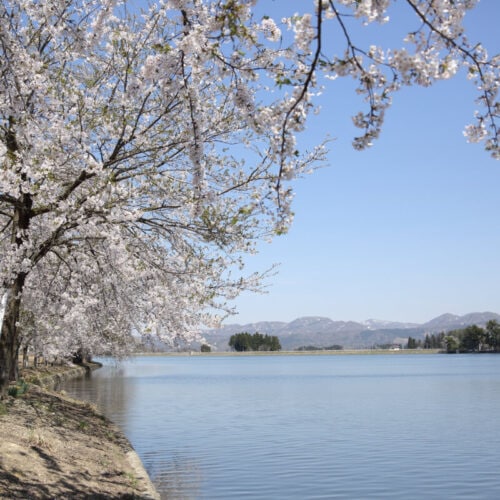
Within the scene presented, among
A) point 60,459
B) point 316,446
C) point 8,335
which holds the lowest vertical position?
point 316,446

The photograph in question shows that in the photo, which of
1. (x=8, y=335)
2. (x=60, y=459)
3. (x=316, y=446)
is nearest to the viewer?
(x=60, y=459)

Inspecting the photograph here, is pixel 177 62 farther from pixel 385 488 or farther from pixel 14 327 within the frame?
pixel 385 488

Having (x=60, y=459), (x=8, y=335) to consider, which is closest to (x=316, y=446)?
(x=8, y=335)

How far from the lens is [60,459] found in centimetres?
1320

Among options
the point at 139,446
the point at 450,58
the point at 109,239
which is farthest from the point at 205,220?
the point at 139,446

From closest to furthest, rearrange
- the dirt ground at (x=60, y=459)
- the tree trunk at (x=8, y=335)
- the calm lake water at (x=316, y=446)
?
the dirt ground at (x=60, y=459) < the tree trunk at (x=8, y=335) < the calm lake water at (x=316, y=446)

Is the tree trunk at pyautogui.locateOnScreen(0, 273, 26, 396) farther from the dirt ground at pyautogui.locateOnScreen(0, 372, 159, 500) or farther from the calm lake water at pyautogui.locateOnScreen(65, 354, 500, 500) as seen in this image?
the calm lake water at pyautogui.locateOnScreen(65, 354, 500, 500)

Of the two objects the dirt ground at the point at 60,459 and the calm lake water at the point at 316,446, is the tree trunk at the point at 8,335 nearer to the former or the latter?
the dirt ground at the point at 60,459

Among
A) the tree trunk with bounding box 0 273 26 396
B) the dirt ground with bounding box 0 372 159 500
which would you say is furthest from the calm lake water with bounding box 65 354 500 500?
the tree trunk with bounding box 0 273 26 396

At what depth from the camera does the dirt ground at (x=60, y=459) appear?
432 inches

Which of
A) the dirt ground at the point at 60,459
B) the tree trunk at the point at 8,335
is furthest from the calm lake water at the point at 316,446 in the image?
the tree trunk at the point at 8,335

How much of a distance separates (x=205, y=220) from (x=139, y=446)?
12931mm

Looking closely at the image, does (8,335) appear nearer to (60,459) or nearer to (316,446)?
(60,459)

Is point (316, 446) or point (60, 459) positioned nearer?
point (60, 459)
